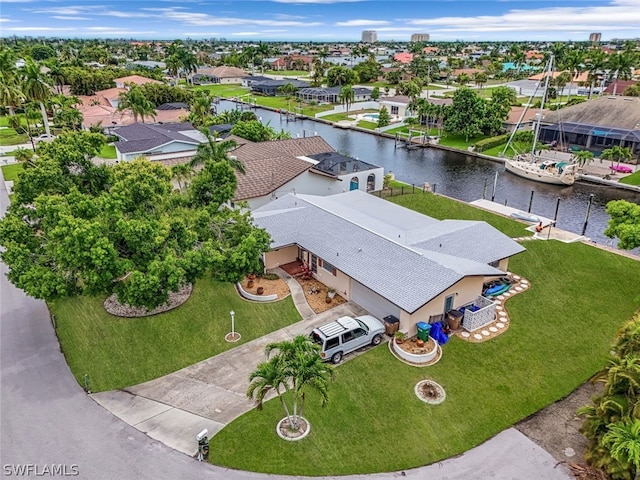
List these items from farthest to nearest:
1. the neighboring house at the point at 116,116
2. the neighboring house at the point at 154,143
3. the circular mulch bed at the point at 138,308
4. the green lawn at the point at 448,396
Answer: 1. the neighboring house at the point at 116,116
2. the neighboring house at the point at 154,143
3. the circular mulch bed at the point at 138,308
4. the green lawn at the point at 448,396

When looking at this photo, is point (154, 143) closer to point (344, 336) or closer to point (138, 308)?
point (138, 308)

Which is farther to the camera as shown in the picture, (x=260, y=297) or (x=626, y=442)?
(x=260, y=297)

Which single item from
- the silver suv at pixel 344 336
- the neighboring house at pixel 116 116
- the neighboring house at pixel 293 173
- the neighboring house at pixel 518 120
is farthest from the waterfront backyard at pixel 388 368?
the neighboring house at pixel 116 116

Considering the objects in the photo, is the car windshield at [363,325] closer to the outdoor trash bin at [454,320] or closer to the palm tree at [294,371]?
the outdoor trash bin at [454,320]

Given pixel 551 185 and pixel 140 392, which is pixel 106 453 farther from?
pixel 551 185

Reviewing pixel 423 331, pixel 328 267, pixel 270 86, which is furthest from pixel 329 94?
pixel 423 331

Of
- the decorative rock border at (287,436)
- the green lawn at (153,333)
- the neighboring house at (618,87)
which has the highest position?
the neighboring house at (618,87)
